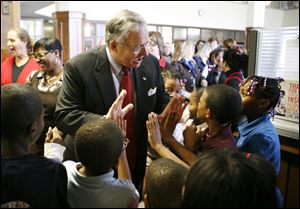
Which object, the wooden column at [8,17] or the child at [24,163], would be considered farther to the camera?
the wooden column at [8,17]

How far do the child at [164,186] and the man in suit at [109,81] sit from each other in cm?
53

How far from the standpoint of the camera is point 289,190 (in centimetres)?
231

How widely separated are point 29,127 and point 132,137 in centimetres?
73

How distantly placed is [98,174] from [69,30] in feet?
18.6

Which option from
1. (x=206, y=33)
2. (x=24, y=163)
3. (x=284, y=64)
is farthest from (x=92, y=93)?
(x=206, y=33)

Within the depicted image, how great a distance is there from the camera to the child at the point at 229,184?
30.3 inches

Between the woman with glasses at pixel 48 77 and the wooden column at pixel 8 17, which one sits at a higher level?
the wooden column at pixel 8 17

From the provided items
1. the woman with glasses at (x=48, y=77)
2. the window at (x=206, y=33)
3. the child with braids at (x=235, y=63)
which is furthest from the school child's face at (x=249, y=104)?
the window at (x=206, y=33)

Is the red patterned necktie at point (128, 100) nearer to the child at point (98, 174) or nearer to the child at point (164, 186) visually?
the child at point (98, 174)

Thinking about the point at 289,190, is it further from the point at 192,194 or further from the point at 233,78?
the point at 192,194

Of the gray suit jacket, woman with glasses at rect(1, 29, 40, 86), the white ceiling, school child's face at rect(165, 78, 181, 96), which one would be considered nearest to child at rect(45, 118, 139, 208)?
the gray suit jacket

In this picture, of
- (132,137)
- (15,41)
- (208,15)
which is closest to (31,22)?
(208,15)

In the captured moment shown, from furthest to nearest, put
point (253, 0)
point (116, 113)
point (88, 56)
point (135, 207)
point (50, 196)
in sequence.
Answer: point (253, 0) < point (88, 56) < point (116, 113) < point (135, 207) < point (50, 196)

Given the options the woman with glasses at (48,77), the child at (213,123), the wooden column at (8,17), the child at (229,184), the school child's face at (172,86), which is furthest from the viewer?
the wooden column at (8,17)
